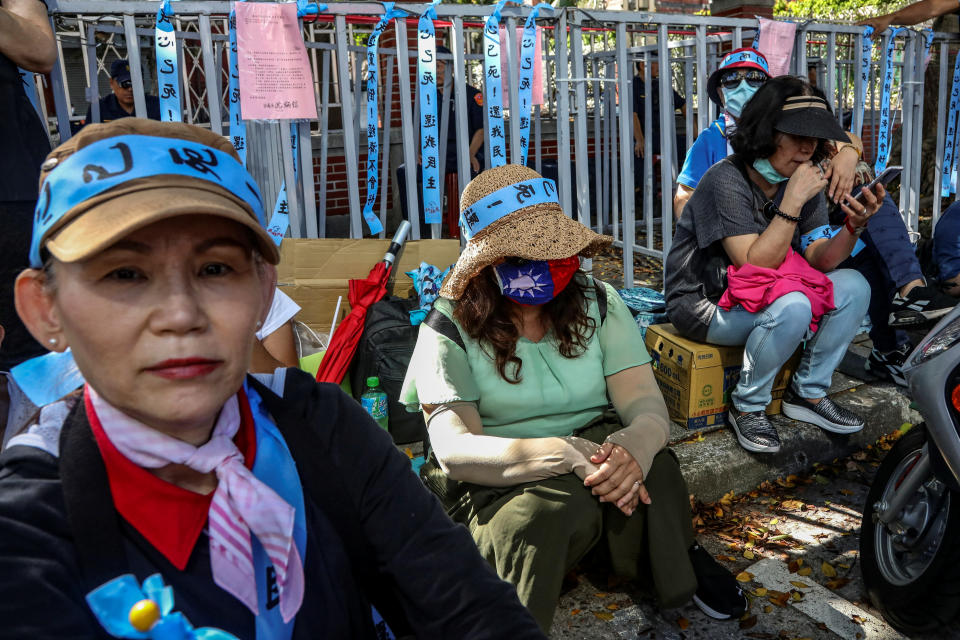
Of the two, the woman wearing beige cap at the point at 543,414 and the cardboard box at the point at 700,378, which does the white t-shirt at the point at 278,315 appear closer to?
the woman wearing beige cap at the point at 543,414

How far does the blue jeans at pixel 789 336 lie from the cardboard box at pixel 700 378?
8cm

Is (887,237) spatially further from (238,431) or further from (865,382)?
(238,431)

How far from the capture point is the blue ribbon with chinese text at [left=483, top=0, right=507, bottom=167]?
389 cm

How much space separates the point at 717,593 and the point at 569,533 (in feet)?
2.44

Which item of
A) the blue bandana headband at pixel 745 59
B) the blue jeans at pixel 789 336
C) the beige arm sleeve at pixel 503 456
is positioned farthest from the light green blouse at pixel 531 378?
the blue bandana headband at pixel 745 59

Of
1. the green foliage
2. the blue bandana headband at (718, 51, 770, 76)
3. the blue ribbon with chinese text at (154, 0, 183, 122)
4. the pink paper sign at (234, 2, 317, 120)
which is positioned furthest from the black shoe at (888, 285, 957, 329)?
the green foliage

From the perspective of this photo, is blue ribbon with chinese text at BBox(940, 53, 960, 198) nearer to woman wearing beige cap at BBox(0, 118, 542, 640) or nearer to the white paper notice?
the white paper notice

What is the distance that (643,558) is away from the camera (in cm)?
243

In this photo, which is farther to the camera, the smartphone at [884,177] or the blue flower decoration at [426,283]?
the blue flower decoration at [426,283]

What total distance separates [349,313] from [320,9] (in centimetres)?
141

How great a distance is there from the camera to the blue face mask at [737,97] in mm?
4422

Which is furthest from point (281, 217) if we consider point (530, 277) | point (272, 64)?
point (530, 277)

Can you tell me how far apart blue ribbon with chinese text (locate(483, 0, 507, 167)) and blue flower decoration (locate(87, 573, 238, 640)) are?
10.5 feet

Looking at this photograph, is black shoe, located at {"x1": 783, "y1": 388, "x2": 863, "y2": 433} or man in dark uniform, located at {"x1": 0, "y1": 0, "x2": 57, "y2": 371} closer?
man in dark uniform, located at {"x1": 0, "y1": 0, "x2": 57, "y2": 371}
